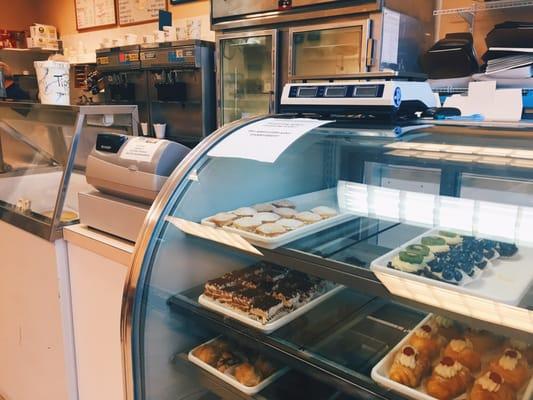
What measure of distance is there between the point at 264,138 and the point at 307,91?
0.23 meters

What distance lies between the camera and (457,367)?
95 cm

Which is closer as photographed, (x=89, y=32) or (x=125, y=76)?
(x=125, y=76)

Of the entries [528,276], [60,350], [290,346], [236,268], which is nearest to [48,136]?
[60,350]

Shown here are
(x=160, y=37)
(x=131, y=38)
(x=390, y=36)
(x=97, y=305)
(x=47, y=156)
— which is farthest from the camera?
(x=131, y=38)

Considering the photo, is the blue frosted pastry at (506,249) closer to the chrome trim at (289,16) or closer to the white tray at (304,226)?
the white tray at (304,226)

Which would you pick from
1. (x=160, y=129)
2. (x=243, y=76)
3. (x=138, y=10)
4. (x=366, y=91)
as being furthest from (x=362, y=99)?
(x=138, y=10)

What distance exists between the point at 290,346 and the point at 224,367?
0.29 meters

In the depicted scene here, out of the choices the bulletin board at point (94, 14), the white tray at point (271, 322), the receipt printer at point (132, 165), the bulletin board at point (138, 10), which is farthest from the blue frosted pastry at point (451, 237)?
the bulletin board at point (94, 14)

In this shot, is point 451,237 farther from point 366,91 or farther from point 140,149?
point 140,149

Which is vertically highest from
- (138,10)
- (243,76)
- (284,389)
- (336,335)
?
(138,10)

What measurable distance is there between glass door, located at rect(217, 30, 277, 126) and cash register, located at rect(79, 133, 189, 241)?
74.4 inches

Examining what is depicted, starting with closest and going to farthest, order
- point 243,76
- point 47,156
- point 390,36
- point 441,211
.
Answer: point 441,211
point 47,156
point 390,36
point 243,76

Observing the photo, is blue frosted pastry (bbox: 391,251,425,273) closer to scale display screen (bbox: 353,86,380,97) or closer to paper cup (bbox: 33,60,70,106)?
scale display screen (bbox: 353,86,380,97)

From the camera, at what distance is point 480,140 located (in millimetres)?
1155
